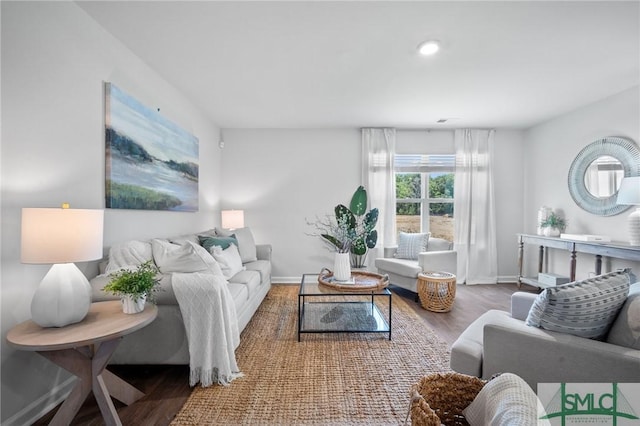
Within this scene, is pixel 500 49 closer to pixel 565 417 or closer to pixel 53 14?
pixel 565 417

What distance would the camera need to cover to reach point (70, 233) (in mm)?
1361

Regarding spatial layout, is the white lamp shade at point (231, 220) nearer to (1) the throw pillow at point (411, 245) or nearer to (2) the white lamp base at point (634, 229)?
(1) the throw pillow at point (411, 245)

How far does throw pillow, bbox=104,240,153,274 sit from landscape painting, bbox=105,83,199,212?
348 millimetres

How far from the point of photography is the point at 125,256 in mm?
2096

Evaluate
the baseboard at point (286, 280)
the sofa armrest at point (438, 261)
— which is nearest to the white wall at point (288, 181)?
the baseboard at point (286, 280)

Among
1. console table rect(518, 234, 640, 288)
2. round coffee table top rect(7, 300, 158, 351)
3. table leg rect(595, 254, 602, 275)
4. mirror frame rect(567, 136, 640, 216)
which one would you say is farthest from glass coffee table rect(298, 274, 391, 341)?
mirror frame rect(567, 136, 640, 216)

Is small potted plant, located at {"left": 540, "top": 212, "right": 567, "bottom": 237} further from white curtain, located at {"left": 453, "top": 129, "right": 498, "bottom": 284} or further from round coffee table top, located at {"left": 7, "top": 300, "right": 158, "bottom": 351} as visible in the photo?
round coffee table top, located at {"left": 7, "top": 300, "right": 158, "bottom": 351}

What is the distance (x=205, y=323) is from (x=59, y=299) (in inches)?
29.8

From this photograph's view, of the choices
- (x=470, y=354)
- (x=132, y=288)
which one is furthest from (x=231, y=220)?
(x=470, y=354)

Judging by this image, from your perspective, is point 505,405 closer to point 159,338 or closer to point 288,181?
point 159,338

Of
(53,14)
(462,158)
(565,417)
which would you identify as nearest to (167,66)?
(53,14)

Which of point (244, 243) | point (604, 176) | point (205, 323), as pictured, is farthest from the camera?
point (244, 243)

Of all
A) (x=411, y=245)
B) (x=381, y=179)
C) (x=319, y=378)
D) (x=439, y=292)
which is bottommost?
(x=319, y=378)

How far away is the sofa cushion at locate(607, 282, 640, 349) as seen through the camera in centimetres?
130
